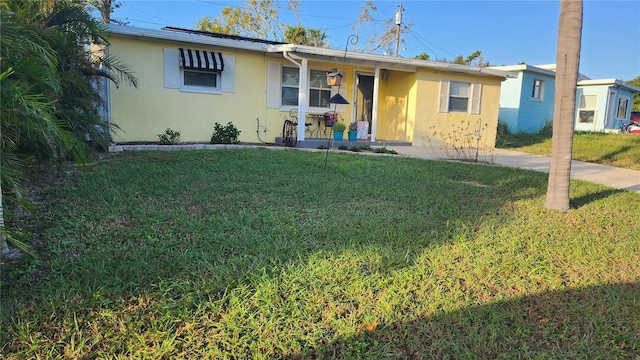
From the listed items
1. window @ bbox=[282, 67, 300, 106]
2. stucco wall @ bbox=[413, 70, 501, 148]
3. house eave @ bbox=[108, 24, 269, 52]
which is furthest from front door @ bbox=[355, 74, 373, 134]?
house eave @ bbox=[108, 24, 269, 52]

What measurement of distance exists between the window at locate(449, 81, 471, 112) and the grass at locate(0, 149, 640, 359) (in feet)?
29.4

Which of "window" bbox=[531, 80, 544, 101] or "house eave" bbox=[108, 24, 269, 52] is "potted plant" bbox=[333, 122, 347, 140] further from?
"window" bbox=[531, 80, 544, 101]

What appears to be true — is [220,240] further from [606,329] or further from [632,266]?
[632,266]

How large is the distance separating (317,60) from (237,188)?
6.73 m

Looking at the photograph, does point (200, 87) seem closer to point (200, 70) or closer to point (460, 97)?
point (200, 70)

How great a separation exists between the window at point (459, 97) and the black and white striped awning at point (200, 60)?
7.52m

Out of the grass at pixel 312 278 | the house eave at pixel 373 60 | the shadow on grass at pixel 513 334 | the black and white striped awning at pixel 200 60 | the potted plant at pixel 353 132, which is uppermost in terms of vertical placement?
the house eave at pixel 373 60

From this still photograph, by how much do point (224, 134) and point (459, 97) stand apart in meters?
8.01

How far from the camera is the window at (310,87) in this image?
11.6m

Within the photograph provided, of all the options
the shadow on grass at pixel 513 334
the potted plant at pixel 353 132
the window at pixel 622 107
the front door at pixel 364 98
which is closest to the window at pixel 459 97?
the front door at pixel 364 98

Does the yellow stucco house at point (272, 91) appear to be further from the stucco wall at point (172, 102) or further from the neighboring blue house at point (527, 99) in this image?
the neighboring blue house at point (527, 99)

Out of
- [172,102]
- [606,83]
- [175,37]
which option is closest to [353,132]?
[172,102]

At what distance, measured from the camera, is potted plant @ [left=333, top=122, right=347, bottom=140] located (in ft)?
38.8

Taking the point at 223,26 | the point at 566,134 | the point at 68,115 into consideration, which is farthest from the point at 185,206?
the point at 223,26
